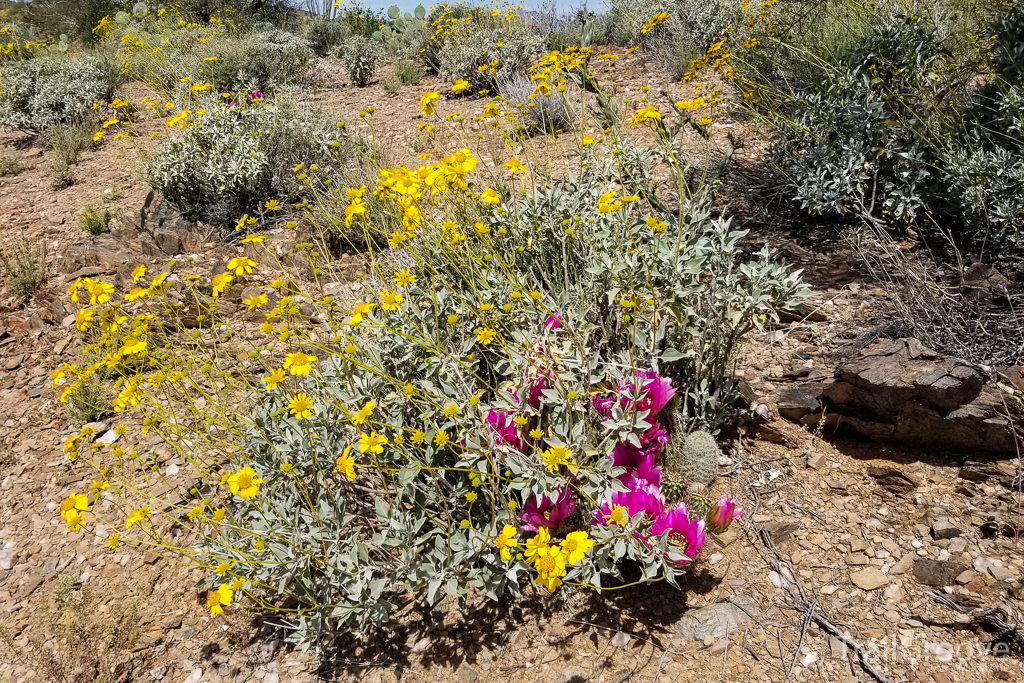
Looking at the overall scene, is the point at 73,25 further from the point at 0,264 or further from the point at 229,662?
the point at 229,662

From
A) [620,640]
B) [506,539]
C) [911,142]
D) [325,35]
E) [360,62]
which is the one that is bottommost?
[620,640]

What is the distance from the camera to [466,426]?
2000 mm

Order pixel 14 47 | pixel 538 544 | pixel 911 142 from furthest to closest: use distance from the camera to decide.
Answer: pixel 14 47 < pixel 911 142 < pixel 538 544

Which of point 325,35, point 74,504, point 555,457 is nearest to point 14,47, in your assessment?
point 325,35

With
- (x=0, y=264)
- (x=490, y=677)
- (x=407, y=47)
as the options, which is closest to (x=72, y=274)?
(x=0, y=264)

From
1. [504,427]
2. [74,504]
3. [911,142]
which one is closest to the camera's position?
[74,504]

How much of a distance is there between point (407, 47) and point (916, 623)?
9.37 meters

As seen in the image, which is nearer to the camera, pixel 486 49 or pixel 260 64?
pixel 486 49

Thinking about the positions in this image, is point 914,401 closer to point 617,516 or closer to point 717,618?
point 717,618

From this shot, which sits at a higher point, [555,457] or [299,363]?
[299,363]

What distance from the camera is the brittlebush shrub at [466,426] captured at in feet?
5.86

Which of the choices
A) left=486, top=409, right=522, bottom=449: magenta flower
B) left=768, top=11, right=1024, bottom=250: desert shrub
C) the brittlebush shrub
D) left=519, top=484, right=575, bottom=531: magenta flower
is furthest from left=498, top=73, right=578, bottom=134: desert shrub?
left=519, top=484, right=575, bottom=531: magenta flower

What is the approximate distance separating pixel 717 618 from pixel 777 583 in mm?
220

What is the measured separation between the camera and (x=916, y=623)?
1.62 meters
